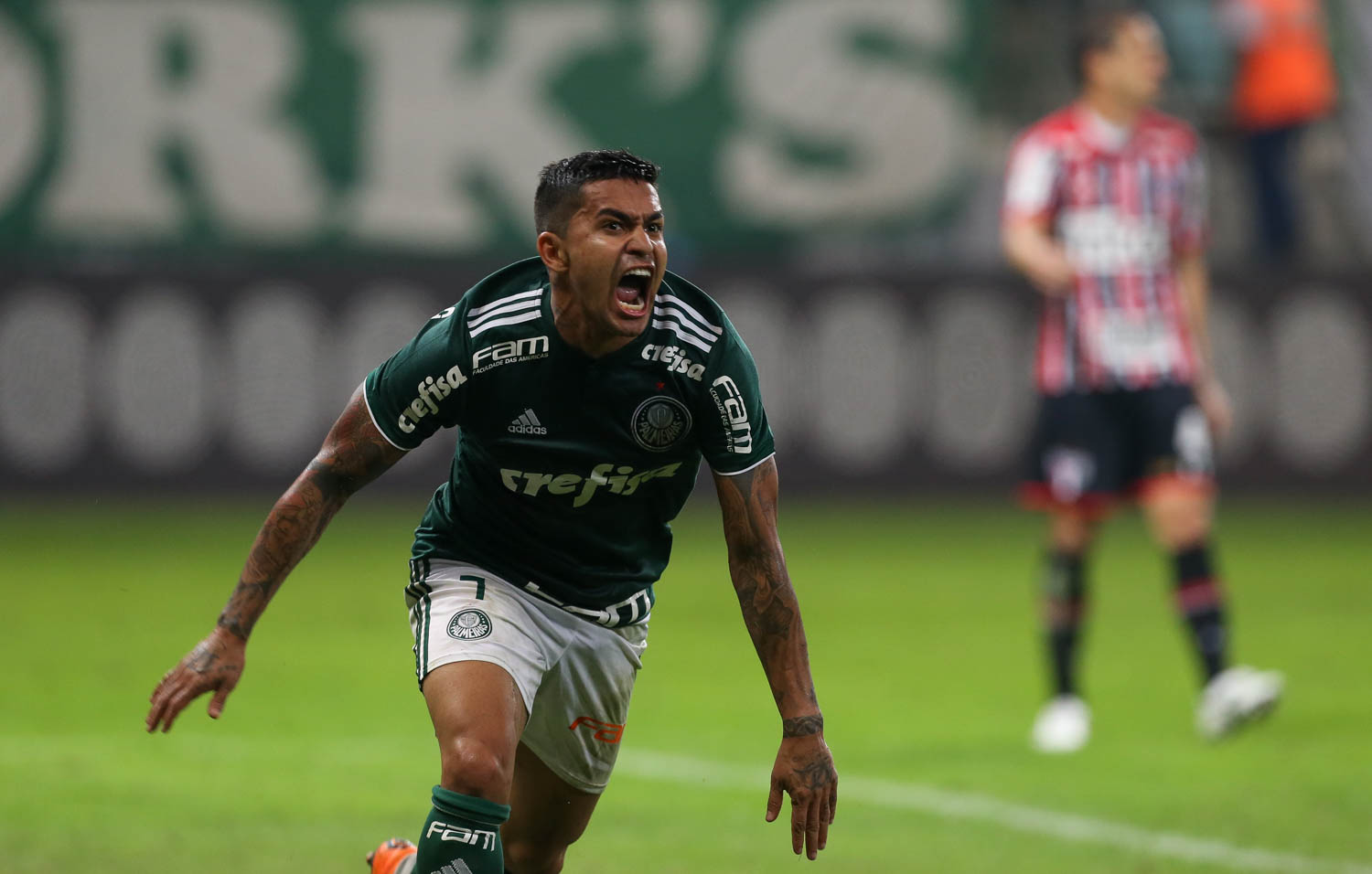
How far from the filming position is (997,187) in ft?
52.9

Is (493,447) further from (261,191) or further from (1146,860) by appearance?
(261,191)

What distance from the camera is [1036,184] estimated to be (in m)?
8.52

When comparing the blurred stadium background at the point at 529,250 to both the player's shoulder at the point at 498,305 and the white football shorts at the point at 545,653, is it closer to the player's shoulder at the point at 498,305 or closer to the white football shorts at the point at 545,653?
the white football shorts at the point at 545,653

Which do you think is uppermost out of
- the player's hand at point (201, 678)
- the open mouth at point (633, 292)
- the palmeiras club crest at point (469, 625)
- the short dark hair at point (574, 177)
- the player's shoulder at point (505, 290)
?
the short dark hair at point (574, 177)

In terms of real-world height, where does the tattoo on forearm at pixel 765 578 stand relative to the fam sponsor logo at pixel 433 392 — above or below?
below

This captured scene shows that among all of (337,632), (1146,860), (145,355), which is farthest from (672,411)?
(145,355)

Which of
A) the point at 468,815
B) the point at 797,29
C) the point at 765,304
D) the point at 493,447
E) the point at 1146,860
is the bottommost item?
the point at 468,815

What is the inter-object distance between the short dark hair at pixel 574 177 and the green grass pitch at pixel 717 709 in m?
2.26

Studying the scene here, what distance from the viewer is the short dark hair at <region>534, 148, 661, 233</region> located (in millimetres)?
4613

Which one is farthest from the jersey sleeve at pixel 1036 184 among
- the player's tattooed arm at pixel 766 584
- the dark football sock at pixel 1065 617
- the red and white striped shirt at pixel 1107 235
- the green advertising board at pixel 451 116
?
the green advertising board at pixel 451 116

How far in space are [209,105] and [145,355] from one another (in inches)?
75.4

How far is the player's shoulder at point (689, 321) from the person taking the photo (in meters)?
4.72

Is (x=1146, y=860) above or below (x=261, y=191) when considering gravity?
below

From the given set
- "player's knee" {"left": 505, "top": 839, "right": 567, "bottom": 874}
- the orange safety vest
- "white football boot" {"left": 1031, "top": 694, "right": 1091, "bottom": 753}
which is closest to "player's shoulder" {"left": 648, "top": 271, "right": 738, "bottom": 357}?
"player's knee" {"left": 505, "top": 839, "right": 567, "bottom": 874}
